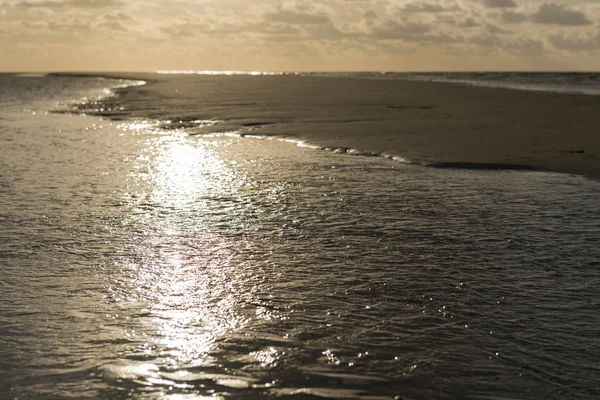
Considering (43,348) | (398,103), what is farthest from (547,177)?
(398,103)

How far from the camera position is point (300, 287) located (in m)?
5.29

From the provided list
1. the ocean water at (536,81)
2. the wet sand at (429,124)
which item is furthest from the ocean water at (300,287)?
the ocean water at (536,81)

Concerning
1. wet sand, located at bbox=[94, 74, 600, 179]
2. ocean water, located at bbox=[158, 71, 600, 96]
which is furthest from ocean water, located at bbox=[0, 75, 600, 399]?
ocean water, located at bbox=[158, 71, 600, 96]

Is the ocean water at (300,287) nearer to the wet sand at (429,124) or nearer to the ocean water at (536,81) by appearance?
the wet sand at (429,124)

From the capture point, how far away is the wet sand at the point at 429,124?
40.1 feet

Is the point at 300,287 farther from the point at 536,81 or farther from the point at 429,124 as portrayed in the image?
the point at 536,81

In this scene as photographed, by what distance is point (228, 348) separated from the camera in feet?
13.7

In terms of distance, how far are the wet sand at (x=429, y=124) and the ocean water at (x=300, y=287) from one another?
2.01 metres

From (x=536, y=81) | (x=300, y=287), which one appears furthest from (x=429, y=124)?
(x=536, y=81)

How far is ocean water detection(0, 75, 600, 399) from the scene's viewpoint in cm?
383

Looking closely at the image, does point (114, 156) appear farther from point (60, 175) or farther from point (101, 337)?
point (101, 337)

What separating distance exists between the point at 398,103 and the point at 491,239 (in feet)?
62.6

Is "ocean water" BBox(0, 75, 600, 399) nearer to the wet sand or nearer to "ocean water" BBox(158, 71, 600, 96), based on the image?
the wet sand

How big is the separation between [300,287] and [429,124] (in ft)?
42.8
